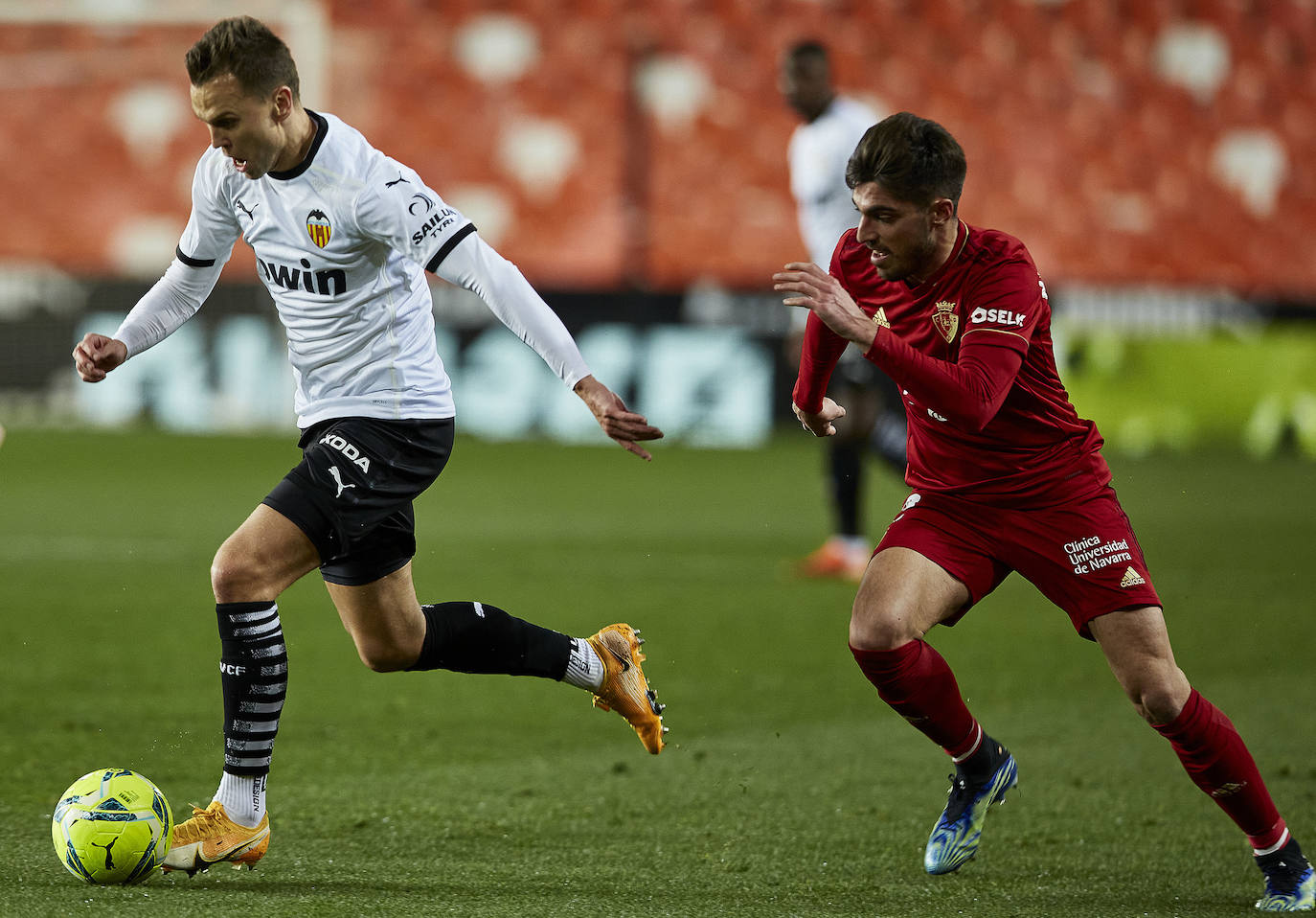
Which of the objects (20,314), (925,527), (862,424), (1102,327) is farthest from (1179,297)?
(925,527)

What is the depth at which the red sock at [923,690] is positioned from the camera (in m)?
4.09

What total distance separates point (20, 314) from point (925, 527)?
14.8 m

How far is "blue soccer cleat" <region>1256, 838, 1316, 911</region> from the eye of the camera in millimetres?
3855

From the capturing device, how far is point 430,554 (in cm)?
962

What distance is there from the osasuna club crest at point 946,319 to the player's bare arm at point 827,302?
39 cm

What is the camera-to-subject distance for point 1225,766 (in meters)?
3.92

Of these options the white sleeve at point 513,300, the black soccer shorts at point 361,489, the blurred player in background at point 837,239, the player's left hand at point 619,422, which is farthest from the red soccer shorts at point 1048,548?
the blurred player in background at point 837,239

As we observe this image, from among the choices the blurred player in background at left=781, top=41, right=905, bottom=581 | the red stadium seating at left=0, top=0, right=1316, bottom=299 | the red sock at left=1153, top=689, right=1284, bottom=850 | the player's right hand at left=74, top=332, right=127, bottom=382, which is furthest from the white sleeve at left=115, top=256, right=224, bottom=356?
the red stadium seating at left=0, top=0, right=1316, bottom=299

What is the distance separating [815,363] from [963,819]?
117cm

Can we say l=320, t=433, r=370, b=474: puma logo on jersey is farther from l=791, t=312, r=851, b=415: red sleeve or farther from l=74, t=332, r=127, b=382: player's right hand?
l=791, t=312, r=851, b=415: red sleeve

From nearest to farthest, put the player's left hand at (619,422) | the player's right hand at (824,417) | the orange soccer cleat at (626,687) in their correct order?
the player's left hand at (619,422) → the player's right hand at (824,417) → the orange soccer cleat at (626,687)

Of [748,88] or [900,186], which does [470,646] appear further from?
[748,88]

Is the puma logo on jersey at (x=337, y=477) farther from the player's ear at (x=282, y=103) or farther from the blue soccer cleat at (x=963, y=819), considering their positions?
the blue soccer cleat at (x=963, y=819)

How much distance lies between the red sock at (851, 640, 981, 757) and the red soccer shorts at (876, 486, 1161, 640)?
14cm
